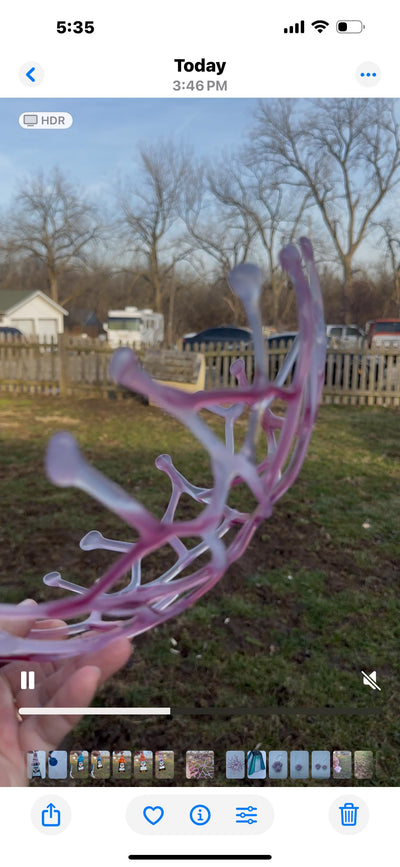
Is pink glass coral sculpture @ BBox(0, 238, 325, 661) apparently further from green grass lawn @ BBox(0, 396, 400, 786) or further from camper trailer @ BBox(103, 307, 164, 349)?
camper trailer @ BBox(103, 307, 164, 349)

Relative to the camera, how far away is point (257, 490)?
10.5 inches

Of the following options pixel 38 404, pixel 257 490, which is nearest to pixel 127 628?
pixel 257 490

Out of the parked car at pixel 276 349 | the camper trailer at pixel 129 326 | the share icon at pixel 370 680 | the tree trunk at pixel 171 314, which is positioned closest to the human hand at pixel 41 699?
the share icon at pixel 370 680

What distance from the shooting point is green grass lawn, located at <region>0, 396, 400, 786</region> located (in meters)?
1.14

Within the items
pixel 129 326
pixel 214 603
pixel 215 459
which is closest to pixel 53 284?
pixel 129 326

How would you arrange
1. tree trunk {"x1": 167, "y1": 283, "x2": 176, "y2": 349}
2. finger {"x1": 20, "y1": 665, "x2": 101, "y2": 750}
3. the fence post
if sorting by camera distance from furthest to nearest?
1. tree trunk {"x1": 167, "y1": 283, "x2": 176, "y2": 349}
2. the fence post
3. finger {"x1": 20, "y1": 665, "x2": 101, "y2": 750}

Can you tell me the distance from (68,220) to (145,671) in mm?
13395

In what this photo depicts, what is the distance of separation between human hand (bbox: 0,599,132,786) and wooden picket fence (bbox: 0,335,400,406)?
4.15m

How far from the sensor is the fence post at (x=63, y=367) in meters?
5.28
